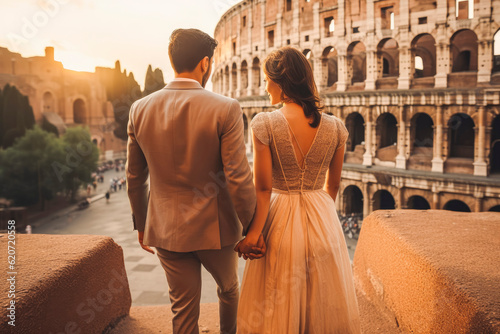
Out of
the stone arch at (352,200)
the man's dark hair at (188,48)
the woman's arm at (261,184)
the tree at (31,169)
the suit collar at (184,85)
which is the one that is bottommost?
the stone arch at (352,200)

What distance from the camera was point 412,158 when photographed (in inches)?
623

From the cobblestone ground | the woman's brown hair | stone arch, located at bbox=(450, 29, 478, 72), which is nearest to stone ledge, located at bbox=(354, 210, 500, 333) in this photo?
the woman's brown hair

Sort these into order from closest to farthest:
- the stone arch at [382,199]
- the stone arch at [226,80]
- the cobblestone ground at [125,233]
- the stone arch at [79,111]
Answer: the cobblestone ground at [125,233], the stone arch at [382,199], the stone arch at [226,80], the stone arch at [79,111]

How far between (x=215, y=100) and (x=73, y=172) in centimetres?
2228

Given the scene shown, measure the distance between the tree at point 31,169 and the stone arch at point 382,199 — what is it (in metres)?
16.1

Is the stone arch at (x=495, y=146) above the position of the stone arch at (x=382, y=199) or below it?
above

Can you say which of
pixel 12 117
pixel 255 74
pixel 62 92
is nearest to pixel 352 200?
pixel 255 74

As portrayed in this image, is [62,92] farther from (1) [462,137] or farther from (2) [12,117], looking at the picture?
(1) [462,137]

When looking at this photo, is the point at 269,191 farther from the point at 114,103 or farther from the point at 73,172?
the point at 114,103

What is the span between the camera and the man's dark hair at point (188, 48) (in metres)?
2.00

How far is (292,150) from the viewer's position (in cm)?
209

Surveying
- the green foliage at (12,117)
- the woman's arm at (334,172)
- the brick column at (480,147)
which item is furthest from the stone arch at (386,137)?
the green foliage at (12,117)

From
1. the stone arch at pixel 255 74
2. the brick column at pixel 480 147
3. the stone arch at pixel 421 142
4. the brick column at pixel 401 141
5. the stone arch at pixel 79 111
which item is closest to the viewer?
the brick column at pixel 480 147

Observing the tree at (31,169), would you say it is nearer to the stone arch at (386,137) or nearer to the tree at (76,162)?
the tree at (76,162)
